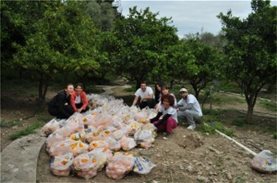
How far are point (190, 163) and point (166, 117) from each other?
1325mm

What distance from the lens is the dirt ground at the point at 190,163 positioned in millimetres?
6320

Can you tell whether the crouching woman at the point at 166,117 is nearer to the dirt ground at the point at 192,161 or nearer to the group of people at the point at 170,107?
the group of people at the point at 170,107

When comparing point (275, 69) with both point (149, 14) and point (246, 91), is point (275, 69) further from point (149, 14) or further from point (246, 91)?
point (149, 14)

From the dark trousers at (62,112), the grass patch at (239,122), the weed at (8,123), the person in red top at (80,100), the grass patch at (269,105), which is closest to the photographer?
the dark trousers at (62,112)

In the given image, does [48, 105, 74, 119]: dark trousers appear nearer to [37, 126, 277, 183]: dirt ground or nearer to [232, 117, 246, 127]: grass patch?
[37, 126, 277, 183]: dirt ground

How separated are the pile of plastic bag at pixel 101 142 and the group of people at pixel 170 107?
291 millimetres

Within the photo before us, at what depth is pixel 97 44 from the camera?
15.2 meters

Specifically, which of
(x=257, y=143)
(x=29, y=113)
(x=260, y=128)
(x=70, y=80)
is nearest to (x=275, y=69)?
(x=260, y=128)

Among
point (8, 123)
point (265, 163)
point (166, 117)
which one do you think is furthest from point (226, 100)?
point (265, 163)

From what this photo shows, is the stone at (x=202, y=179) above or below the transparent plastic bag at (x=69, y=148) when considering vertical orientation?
below

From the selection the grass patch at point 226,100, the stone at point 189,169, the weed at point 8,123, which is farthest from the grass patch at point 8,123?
the grass patch at point 226,100

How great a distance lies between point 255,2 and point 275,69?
97.7 inches

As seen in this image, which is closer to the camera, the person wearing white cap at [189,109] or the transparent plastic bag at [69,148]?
the transparent plastic bag at [69,148]

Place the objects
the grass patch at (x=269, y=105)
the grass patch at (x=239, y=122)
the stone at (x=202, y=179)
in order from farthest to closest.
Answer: the grass patch at (x=269, y=105) < the grass patch at (x=239, y=122) < the stone at (x=202, y=179)
